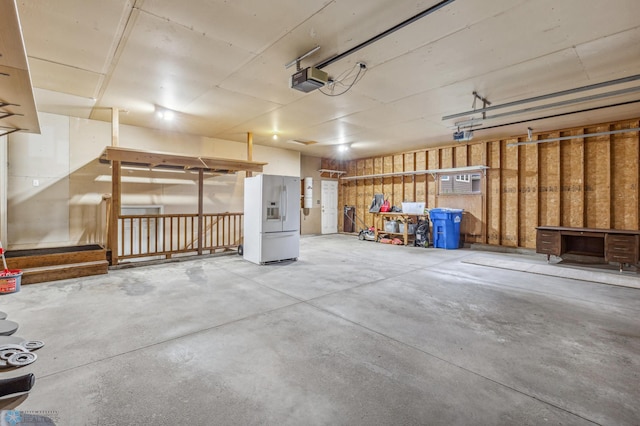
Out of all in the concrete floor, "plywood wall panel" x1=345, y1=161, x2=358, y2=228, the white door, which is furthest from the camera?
"plywood wall panel" x1=345, y1=161, x2=358, y2=228

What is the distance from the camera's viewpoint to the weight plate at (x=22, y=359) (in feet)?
7.18

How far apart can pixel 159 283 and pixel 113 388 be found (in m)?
2.86

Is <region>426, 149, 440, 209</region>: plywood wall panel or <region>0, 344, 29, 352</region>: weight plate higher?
<region>426, 149, 440, 209</region>: plywood wall panel

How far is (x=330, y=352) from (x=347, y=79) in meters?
3.77

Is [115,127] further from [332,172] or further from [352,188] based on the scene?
[352,188]

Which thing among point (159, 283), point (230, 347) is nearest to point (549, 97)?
point (230, 347)

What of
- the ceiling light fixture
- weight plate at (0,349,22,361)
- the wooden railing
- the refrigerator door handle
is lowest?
weight plate at (0,349,22,361)

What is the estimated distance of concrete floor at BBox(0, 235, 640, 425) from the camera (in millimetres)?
1780

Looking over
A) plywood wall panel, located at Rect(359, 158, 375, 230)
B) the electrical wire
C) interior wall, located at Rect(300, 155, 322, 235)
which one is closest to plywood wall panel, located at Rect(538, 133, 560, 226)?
plywood wall panel, located at Rect(359, 158, 375, 230)

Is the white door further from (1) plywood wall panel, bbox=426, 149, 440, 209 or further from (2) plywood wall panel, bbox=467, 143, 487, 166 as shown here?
(2) plywood wall panel, bbox=467, 143, 487, 166

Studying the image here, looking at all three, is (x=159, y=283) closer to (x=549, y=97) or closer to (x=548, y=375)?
(x=548, y=375)

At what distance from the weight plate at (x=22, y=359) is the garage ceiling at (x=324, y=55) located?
3.18 meters

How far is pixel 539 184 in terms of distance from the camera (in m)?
7.26

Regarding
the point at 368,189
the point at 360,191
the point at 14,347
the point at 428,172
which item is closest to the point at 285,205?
Answer: the point at 14,347
